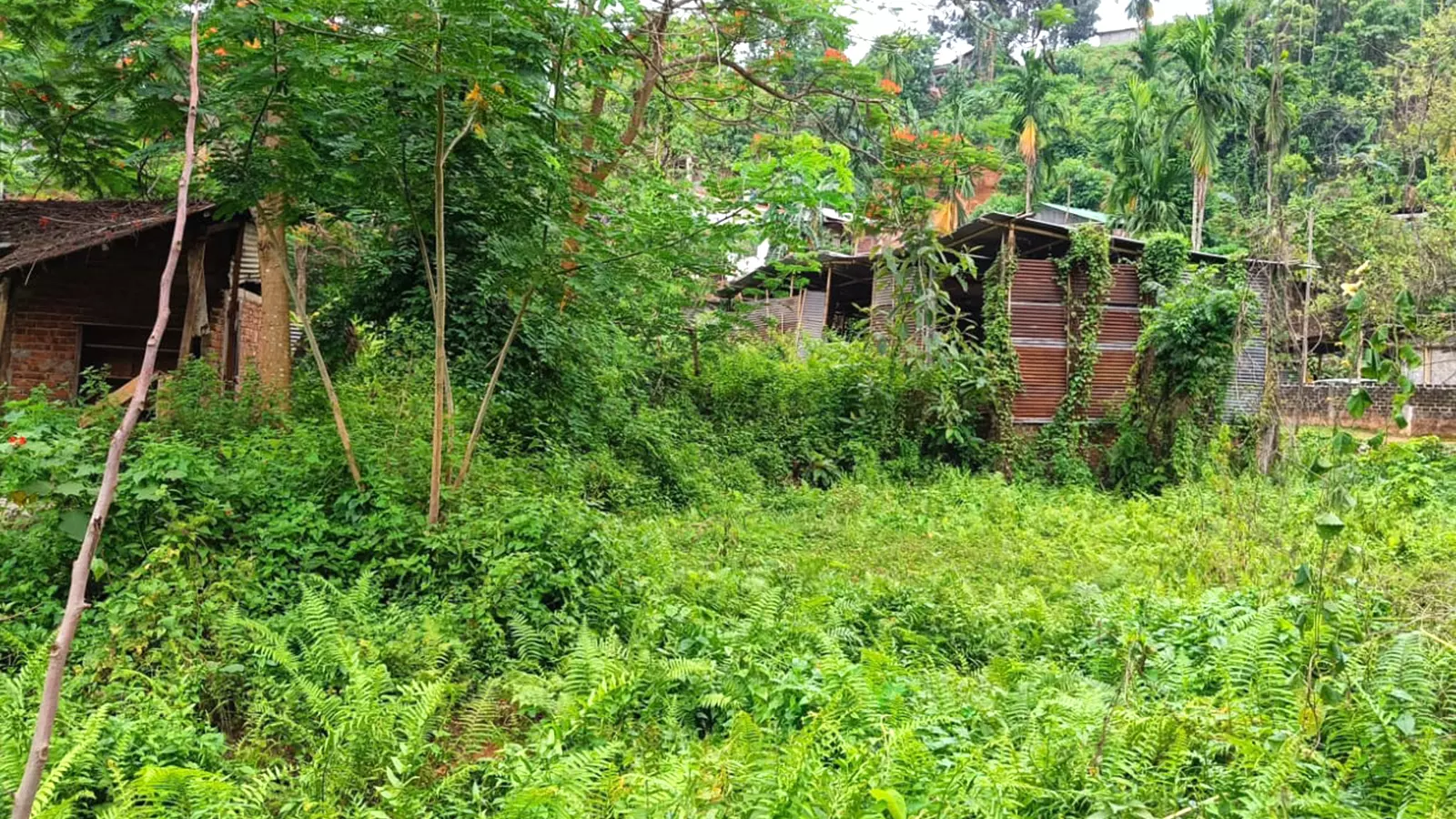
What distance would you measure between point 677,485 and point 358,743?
22.7 ft

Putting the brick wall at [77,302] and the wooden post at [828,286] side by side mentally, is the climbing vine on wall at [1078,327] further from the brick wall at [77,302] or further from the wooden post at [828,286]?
the brick wall at [77,302]

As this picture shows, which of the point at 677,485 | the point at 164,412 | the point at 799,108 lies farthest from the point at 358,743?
the point at 799,108

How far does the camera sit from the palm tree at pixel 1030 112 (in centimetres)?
3181

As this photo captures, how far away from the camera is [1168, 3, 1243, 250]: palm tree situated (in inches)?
1002

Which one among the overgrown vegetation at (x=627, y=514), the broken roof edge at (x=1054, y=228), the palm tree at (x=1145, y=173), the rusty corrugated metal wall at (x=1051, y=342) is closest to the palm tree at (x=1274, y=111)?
the palm tree at (x=1145, y=173)

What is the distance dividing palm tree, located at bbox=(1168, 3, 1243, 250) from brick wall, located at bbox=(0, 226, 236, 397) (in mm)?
24856

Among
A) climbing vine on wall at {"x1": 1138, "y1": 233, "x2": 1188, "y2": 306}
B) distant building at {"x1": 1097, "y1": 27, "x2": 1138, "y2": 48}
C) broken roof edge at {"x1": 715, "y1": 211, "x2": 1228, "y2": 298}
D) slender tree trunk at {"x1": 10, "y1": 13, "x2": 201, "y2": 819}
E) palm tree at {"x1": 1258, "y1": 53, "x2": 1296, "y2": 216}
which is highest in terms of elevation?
distant building at {"x1": 1097, "y1": 27, "x2": 1138, "y2": 48}

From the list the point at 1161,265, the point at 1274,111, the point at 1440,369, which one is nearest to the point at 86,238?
the point at 1161,265

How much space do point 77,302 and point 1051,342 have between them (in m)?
13.0

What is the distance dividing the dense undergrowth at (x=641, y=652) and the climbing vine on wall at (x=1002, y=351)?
4866 mm

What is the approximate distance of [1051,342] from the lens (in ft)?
44.8

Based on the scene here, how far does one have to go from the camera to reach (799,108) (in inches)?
464

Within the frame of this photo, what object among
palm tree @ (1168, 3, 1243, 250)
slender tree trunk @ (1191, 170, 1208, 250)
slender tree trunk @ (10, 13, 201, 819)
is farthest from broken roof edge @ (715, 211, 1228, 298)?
slender tree trunk @ (1191, 170, 1208, 250)

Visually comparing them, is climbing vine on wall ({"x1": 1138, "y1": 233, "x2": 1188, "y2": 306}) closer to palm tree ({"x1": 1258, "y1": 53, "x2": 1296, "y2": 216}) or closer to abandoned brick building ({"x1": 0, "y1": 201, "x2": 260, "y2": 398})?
abandoned brick building ({"x1": 0, "y1": 201, "x2": 260, "y2": 398})
